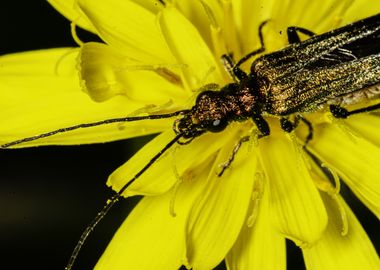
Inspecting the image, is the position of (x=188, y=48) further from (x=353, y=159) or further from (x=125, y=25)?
(x=353, y=159)

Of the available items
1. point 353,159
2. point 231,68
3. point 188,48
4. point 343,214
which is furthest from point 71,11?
point 343,214

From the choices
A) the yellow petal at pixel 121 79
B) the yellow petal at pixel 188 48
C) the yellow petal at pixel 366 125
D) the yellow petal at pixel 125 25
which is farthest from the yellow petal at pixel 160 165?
the yellow petal at pixel 366 125

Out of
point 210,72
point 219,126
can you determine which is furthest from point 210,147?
point 210,72

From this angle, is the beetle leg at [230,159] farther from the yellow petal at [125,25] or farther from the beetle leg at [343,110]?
the yellow petal at [125,25]

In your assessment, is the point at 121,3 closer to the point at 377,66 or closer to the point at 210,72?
the point at 210,72

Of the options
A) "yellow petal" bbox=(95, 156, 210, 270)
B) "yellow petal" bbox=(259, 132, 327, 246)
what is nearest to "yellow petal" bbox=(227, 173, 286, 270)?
"yellow petal" bbox=(259, 132, 327, 246)

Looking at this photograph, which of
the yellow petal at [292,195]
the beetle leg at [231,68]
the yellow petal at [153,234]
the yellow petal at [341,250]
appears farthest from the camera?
the beetle leg at [231,68]
